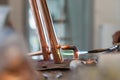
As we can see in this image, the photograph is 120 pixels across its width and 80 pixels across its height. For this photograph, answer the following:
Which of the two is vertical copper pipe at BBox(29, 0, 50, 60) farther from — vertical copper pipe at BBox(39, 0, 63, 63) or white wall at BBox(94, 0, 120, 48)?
white wall at BBox(94, 0, 120, 48)

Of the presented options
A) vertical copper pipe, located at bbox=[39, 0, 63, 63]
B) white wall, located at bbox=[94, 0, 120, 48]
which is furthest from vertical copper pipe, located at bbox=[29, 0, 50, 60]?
white wall, located at bbox=[94, 0, 120, 48]

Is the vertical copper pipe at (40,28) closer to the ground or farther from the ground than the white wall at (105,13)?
farther from the ground

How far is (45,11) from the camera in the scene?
31cm

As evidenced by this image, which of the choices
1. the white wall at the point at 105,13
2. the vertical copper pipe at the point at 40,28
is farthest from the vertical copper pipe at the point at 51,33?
the white wall at the point at 105,13

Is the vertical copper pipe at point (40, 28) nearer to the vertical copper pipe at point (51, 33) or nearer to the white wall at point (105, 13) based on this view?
the vertical copper pipe at point (51, 33)

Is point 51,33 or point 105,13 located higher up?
point 51,33

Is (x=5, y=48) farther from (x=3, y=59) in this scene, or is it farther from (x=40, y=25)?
(x=40, y=25)

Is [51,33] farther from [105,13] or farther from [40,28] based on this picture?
[105,13]

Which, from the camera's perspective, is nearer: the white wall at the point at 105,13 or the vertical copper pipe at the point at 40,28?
the vertical copper pipe at the point at 40,28

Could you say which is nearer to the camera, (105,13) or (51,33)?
(51,33)

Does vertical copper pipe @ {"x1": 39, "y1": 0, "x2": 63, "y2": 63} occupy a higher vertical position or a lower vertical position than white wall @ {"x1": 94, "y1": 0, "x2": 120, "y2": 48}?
higher

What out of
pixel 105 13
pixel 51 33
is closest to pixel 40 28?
pixel 51 33

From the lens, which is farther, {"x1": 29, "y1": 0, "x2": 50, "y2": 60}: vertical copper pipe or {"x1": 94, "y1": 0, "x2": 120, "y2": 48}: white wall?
{"x1": 94, "y1": 0, "x2": 120, "y2": 48}: white wall

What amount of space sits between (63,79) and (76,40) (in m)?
1.59
